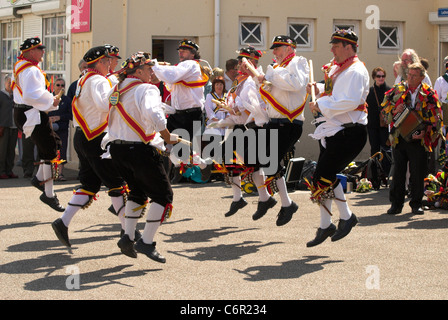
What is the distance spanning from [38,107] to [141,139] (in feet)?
11.9

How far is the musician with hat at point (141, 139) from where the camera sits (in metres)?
7.57

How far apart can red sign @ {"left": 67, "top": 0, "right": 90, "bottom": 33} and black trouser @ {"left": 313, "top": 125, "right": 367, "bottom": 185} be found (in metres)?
8.89

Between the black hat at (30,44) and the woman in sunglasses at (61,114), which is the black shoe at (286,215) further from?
the woman in sunglasses at (61,114)

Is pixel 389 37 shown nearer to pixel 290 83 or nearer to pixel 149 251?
pixel 290 83

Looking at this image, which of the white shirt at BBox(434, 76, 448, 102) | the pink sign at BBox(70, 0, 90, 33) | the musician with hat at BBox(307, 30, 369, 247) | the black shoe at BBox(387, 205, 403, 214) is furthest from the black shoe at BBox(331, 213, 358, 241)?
the pink sign at BBox(70, 0, 90, 33)

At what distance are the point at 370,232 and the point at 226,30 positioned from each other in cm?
815

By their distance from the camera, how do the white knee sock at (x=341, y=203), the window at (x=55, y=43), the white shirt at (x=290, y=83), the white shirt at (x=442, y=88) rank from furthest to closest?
1. the window at (x=55, y=43)
2. the white shirt at (x=442, y=88)
3. the white shirt at (x=290, y=83)
4. the white knee sock at (x=341, y=203)

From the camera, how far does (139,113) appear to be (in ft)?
25.0

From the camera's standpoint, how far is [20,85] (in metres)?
10.9

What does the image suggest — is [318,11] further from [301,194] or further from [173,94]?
[173,94]

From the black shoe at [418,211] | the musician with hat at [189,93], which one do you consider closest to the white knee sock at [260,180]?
the musician with hat at [189,93]

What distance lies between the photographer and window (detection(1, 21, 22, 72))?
20328 mm

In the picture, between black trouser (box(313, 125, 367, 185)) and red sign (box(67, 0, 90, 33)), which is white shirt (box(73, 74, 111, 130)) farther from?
red sign (box(67, 0, 90, 33))

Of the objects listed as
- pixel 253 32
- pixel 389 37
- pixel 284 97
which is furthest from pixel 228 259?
pixel 389 37
